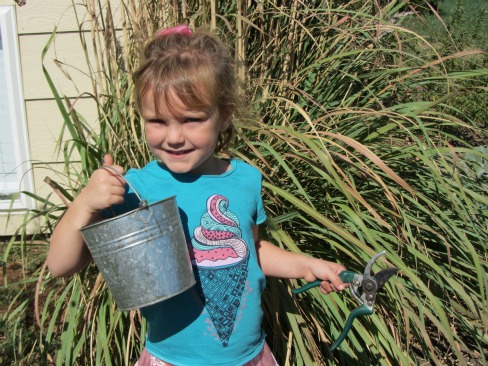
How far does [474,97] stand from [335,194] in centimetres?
300

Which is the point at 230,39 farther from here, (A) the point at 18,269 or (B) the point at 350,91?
(A) the point at 18,269

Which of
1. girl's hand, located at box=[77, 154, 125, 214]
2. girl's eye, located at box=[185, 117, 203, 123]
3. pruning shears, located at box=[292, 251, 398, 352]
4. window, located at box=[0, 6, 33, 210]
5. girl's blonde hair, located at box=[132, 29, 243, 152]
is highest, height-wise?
girl's blonde hair, located at box=[132, 29, 243, 152]

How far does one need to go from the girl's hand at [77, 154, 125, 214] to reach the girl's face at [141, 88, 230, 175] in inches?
6.6

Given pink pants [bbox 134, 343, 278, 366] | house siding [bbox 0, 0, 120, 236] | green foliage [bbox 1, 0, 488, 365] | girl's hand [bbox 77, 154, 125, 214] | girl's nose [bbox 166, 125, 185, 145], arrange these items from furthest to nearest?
house siding [bbox 0, 0, 120, 236] → green foliage [bbox 1, 0, 488, 365] → pink pants [bbox 134, 343, 278, 366] → girl's nose [bbox 166, 125, 185, 145] → girl's hand [bbox 77, 154, 125, 214]

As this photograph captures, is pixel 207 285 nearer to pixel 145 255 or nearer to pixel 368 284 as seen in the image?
pixel 145 255

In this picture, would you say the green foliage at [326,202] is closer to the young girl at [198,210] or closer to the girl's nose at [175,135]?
the young girl at [198,210]

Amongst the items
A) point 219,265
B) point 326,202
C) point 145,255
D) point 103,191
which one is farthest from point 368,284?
point 326,202

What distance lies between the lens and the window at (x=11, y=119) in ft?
11.7

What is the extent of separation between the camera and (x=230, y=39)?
2602 millimetres

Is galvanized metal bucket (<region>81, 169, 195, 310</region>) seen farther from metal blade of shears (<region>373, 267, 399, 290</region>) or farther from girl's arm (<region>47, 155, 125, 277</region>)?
metal blade of shears (<region>373, 267, 399, 290</region>)

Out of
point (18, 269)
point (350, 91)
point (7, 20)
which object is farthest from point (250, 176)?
point (7, 20)

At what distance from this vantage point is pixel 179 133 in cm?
143

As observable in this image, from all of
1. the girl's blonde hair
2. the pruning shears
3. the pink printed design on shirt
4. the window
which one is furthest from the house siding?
the pruning shears

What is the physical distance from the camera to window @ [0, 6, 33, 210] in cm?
355
